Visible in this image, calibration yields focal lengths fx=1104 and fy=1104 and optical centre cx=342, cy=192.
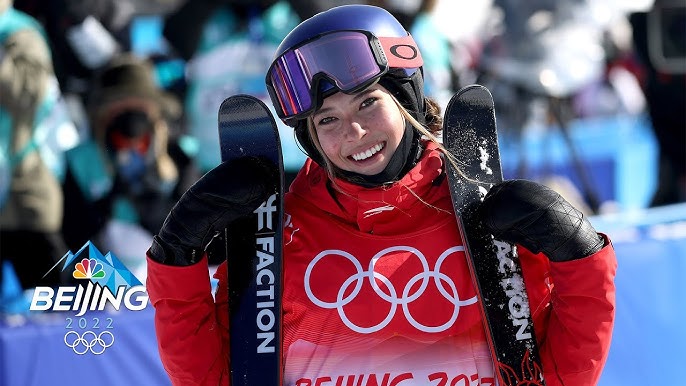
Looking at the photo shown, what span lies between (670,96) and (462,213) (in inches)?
252

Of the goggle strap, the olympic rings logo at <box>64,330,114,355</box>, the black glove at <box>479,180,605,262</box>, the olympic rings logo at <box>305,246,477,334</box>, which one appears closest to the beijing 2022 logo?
the olympic rings logo at <box>64,330,114,355</box>

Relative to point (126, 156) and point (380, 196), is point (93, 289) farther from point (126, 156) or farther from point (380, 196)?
point (126, 156)

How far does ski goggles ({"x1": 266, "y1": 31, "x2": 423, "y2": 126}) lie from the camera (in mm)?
2742

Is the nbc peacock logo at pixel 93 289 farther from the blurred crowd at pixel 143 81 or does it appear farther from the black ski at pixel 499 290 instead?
the black ski at pixel 499 290

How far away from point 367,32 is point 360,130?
0.86 feet

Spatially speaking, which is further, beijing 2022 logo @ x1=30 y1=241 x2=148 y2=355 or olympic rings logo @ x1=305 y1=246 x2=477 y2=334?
beijing 2022 logo @ x1=30 y1=241 x2=148 y2=355

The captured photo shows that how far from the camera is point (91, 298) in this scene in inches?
136

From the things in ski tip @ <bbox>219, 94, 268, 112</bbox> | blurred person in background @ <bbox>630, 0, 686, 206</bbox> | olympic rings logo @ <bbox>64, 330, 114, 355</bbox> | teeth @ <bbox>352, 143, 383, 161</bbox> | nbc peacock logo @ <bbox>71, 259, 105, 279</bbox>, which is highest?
blurred person in background @ <bbox>630, 0, 686, 206</bbox>

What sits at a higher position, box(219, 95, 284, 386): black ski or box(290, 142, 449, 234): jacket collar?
box(290, 142, 449, 234): jacket collar

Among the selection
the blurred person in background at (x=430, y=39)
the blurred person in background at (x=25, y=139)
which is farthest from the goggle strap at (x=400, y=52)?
the blurred person in background at (x=430, y=39)

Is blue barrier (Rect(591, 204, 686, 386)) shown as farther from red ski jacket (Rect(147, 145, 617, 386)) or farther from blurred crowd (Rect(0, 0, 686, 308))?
blurred crowd (Rect(0, 0, 686, 308))

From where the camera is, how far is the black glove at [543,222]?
2584 millimetres

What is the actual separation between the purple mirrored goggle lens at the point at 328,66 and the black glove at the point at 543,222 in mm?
459

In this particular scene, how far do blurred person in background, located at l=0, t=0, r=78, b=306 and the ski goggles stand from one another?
8.86 ft
